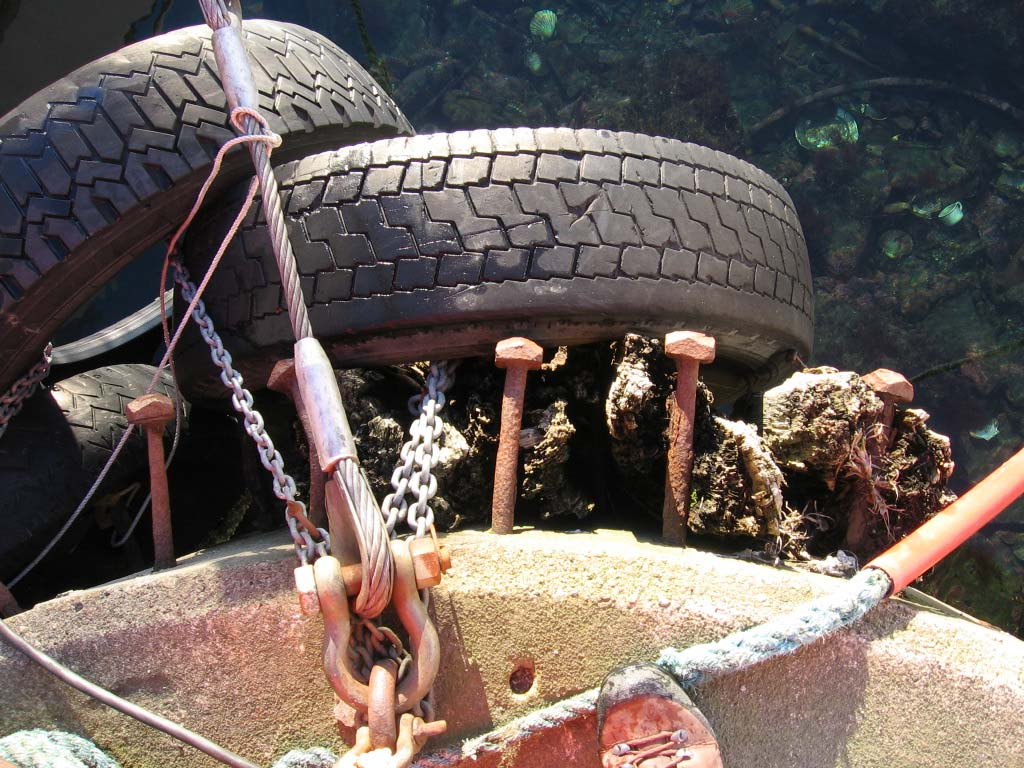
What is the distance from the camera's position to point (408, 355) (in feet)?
5.79

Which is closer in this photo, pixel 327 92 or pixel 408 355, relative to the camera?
pixel 408 355

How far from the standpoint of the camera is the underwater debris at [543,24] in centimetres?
470

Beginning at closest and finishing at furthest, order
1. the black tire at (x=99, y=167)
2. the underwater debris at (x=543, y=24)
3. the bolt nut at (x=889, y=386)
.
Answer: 1. the black tire at (x=99, y=167)
2. the bolt nut at (x=889, y=386)
3. the underwater debris at (x=543, y=24)

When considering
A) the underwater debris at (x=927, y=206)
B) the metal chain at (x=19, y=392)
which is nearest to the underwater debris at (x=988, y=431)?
the underwater debris at (x=927, y=206)

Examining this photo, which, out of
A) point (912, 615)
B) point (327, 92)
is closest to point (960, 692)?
point (912, 615)

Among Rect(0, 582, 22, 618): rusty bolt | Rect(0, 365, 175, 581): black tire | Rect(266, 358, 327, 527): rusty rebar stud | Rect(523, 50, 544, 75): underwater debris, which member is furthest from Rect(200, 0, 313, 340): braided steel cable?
Rect(523, 50, 544, 75): underwater debris

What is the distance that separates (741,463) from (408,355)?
69 cm

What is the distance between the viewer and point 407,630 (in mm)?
1305

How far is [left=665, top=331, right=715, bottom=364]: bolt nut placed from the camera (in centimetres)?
163

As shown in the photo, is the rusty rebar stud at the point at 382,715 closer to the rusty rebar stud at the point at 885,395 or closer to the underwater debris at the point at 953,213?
the rusty rebar stud at the point at 885,395

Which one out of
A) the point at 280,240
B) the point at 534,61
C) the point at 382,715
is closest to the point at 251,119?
the point at 280,240

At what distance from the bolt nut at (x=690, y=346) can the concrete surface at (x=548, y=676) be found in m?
0.43

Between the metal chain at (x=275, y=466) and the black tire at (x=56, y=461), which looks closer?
the metal chain at (x=275, y=466)

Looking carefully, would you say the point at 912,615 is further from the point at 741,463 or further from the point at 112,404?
the point at 112,404
